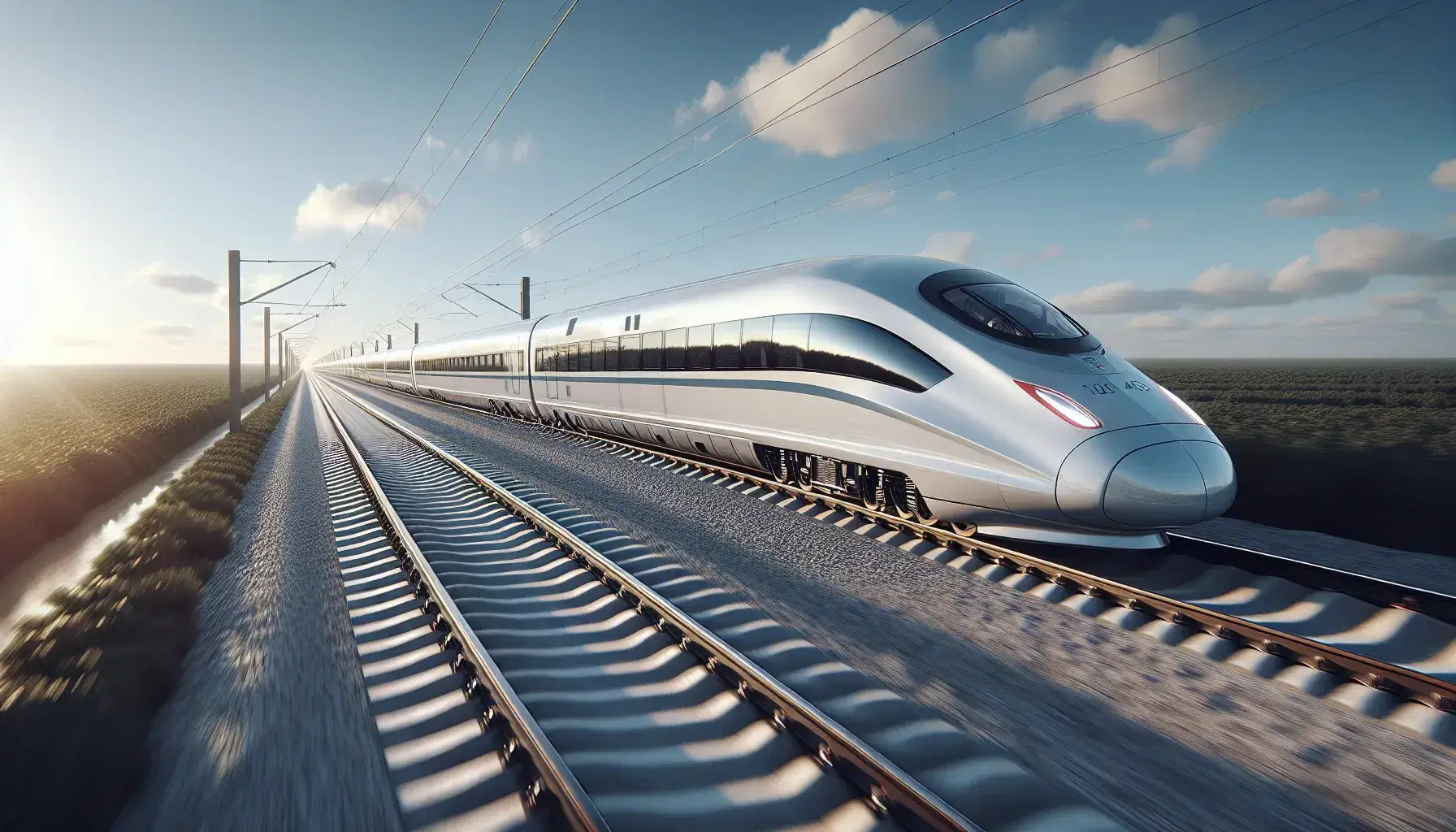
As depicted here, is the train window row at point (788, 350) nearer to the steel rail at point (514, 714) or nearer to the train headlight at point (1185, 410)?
the train headlight at point (1185, 410)

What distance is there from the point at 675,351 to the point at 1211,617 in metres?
7.90

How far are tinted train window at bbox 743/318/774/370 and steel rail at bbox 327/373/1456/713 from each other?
2.11 metres

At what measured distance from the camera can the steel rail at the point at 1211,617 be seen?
354 centimetres

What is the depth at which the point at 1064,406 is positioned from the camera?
539 cm

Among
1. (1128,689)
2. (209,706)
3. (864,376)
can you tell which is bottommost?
(209,706)

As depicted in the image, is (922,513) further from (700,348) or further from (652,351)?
(652,351)

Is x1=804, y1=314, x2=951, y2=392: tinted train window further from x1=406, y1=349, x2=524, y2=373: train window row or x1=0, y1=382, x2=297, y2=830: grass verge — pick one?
x1=406, y1=349, x2=524, y2=373: train window row

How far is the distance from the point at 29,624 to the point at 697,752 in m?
5.20

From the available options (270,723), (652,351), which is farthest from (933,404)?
(652,351)

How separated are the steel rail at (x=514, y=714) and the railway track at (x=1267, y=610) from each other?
3910 millimetres

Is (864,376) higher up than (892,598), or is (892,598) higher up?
(864,376)

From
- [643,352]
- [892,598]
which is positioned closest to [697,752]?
[892,598]

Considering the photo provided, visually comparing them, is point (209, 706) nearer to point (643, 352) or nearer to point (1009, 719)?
point (1009, 719)

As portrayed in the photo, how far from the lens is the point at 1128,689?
3.81 metres
